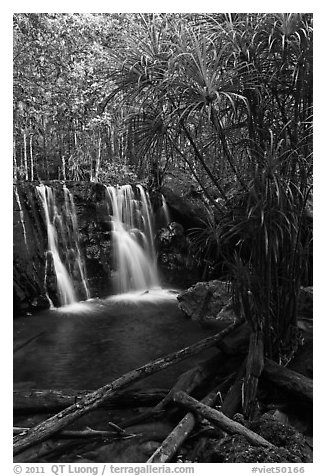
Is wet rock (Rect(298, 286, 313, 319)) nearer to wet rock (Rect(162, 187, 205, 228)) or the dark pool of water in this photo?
the dark pool of water

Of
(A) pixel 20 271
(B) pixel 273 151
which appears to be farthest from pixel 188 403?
(A) pixel 20 271

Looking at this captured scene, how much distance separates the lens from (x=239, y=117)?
8.62 ft

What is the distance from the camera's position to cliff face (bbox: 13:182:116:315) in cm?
540

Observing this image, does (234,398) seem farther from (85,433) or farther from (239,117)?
(239,117)

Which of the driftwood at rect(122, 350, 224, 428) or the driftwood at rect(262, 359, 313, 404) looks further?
the driftwood at rect(262, 359, 313, 404)

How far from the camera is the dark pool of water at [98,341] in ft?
10.4

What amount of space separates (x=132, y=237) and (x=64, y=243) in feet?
3.66

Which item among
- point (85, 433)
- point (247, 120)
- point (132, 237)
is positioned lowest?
point (85, 433)

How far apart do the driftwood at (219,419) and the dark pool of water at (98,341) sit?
502 millimetres

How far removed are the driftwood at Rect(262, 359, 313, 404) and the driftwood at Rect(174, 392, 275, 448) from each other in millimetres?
509

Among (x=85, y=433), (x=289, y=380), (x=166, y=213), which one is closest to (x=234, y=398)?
(x=289, y=380)

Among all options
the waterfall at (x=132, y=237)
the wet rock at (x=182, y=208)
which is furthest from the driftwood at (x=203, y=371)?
the wet rock at (x=182, y=208)

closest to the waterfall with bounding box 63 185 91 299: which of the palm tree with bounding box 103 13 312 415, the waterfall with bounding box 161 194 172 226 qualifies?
the waterfall with bounding box 161 194 172 226

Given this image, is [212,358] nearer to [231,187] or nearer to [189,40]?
[231,187]
